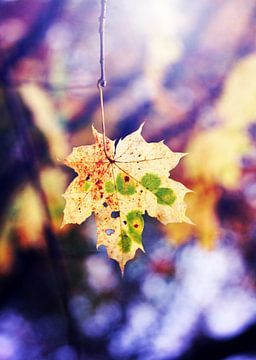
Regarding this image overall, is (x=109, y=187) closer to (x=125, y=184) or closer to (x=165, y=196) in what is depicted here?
(x=125, y=184)

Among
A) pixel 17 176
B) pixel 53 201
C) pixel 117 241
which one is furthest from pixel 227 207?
pixel 117 241

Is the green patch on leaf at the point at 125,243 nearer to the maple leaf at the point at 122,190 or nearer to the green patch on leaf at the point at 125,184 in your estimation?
the maple leaf at the point at 122,190


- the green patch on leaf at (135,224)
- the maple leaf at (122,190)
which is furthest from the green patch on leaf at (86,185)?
the green patch on leaf at (135,224)

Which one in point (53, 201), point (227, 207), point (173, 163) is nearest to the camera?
point (173, 163)

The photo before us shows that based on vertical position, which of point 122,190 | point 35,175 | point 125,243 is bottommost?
point 125,243

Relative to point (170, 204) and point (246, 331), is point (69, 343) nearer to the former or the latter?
point (246, 331)

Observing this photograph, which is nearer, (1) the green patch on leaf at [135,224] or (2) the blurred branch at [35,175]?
(1) the green patch on leaf at [135,224]

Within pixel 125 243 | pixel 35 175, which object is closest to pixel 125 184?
pixel 125 243
